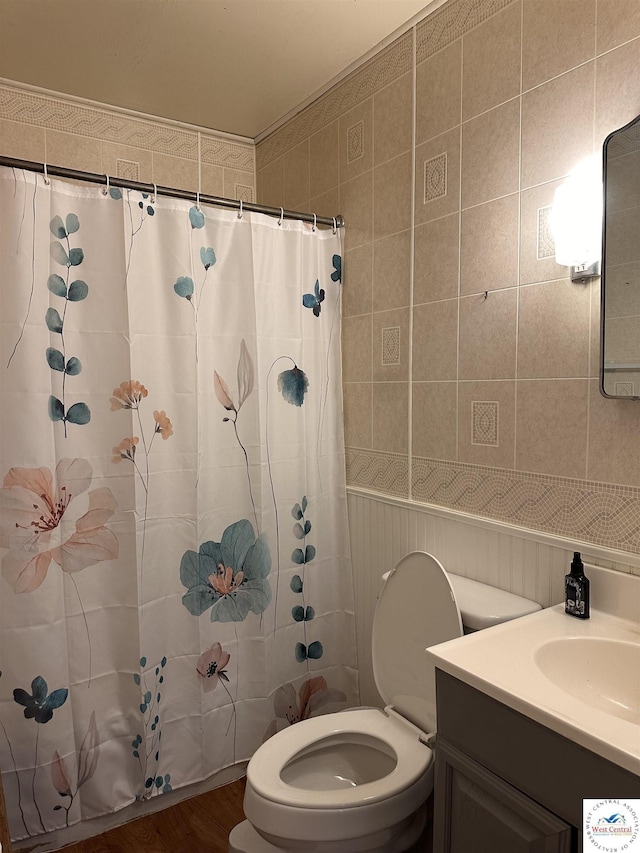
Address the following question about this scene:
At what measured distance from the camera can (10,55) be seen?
2.08m

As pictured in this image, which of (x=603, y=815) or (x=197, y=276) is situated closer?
(x=603, y=815)

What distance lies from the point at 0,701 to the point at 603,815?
5.16ft

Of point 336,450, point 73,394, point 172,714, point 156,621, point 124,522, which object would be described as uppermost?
point 73,394

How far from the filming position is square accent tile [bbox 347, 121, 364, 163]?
2174mm

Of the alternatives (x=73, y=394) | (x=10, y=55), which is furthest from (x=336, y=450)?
(x=10, y=55)

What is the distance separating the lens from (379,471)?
2162mm

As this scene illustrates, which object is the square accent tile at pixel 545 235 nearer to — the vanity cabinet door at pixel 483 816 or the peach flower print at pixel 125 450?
the vanity cabinet door at pixel 483 816

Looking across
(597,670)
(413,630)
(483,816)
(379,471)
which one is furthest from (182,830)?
(597,670)

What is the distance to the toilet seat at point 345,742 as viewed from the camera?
1.41 m

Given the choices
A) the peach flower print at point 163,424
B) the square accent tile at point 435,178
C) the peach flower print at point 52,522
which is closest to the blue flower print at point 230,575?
the peach flower print at point 52,522

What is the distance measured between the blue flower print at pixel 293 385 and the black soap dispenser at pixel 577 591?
1082 millimetres

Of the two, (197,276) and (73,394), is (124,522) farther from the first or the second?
(197,276)

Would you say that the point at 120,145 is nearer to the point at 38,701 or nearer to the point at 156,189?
the point at 156,189

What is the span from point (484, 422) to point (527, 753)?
88cm
